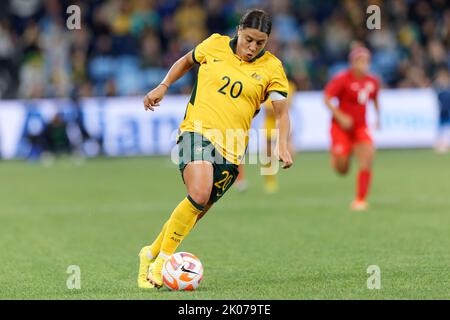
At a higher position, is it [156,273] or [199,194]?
[199,194]

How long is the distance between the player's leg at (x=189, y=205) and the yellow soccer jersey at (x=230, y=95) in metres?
0.29

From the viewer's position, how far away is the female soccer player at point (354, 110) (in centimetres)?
1537

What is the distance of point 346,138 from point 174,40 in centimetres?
1278

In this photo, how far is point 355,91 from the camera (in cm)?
1562

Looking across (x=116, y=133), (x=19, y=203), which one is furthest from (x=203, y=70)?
(x=116, y=133)

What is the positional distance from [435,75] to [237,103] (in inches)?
770

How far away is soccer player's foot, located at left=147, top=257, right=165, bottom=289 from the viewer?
8375mm

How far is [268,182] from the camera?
18.5 m

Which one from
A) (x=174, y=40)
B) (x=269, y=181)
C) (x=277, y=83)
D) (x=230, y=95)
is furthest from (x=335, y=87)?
(x=174, y=40)
